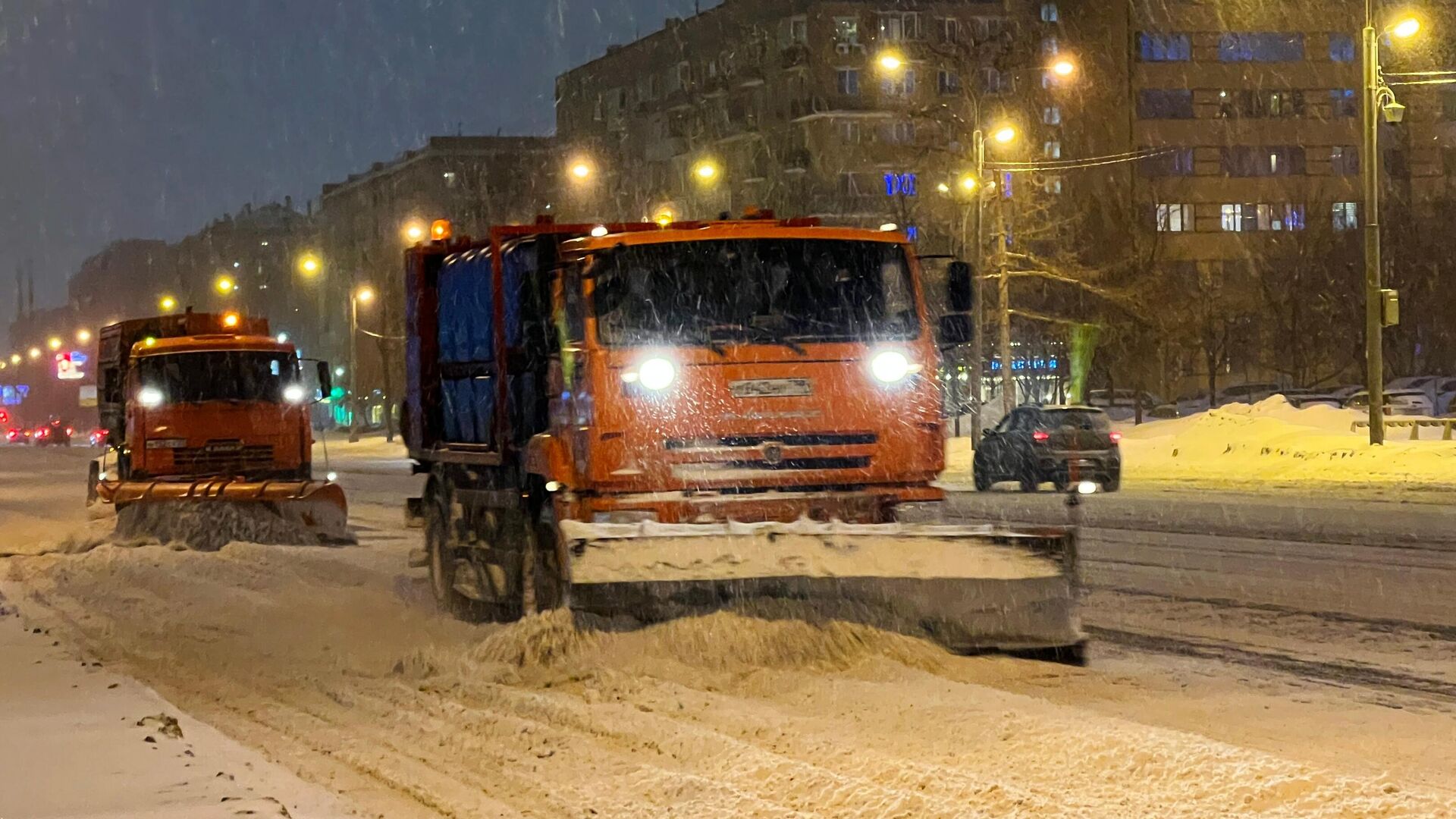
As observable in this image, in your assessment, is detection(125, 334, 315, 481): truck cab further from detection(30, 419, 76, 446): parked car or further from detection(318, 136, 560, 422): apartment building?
detection(318, 136, 560, 422): apartment building

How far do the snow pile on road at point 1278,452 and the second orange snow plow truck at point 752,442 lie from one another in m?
19.5

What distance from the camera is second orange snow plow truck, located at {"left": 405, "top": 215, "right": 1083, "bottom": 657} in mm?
9625

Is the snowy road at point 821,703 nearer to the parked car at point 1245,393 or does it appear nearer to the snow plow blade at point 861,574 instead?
the snow plow blade at point 861,574

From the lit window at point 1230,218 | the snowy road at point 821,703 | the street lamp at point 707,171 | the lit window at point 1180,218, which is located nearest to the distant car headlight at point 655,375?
the snowy road at point 821,703

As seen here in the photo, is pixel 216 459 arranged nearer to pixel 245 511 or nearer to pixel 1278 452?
pixel 245 511

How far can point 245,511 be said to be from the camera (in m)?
20.6

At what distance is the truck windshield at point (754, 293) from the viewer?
10789 millimetres

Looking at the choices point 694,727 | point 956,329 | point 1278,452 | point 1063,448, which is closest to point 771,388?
point 956,329

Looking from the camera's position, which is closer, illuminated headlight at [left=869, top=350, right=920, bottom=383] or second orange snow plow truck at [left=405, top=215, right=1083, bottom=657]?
second orange snow plow truck at [left=405, top=215, right=1083, bottom=657]

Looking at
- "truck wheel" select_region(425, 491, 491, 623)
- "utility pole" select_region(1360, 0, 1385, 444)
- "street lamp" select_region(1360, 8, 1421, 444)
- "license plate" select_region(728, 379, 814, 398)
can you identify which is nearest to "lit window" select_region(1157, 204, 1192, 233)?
"street lamp" select_region(1360, 8, 1421, 444)

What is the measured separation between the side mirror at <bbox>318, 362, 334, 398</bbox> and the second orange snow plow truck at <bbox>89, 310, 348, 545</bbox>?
30mm

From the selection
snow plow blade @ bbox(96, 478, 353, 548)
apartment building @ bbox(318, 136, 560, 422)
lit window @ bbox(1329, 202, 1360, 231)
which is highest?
apartment building @ bbox(318, 136, 560, 422)

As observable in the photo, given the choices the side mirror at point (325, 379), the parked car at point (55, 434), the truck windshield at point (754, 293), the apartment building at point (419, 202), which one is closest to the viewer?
the truck windshield at point (754, 293)

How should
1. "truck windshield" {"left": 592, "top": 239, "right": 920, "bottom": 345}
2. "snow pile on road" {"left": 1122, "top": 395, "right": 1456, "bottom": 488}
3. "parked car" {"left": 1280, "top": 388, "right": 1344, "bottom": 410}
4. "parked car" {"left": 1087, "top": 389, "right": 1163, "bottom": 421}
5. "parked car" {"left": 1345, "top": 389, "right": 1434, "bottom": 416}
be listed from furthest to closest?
"parked car" {"left": 1087, "top": 389, "right": 1163, "bottom": 421} < "parked car" {"left": 1280, "top": 388, "right": 1344, "bottom": 410} < "parked car" {"left": 1345, "top": 389, "right": 1434, "bottom": 416} < "snow pile on road" {"left": 1122, "top": 395, "right": 1456, "bottom": 488} < "truck windshield" {"left": 592, "top": 239, "right": 920, "bottom": 345}
